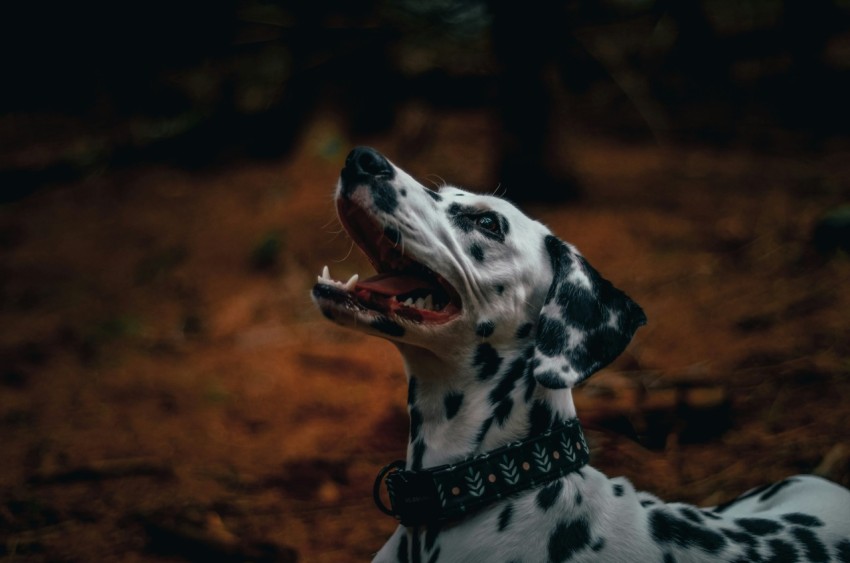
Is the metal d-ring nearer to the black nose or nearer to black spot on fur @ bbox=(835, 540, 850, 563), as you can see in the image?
the black nose

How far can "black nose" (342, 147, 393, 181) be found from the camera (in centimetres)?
278

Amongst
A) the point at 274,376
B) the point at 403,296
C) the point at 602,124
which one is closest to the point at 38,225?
the point at 274,376

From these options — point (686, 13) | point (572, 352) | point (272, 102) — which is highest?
point (572, 352)

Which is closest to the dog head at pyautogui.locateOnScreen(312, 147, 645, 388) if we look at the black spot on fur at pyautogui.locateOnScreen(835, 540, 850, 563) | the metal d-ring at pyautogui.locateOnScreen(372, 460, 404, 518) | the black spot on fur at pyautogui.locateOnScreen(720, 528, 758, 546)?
the metal d-ring at pyautogui.locateOnScreen(372, 460, 404, 518)

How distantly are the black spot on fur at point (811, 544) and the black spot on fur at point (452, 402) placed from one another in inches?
46.9

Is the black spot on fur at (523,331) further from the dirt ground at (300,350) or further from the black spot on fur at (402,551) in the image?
the dirt ground at (300,350)

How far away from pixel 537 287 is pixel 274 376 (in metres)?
3.62

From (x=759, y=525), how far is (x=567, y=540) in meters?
0.78

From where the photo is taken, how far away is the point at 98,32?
10133mm

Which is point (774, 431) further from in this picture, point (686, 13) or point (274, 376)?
point (686, 13)

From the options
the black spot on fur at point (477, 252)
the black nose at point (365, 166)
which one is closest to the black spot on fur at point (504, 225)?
the black spot on fur at point (477, 252)

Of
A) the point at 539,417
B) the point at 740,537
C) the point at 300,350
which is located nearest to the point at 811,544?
the point at 740,537

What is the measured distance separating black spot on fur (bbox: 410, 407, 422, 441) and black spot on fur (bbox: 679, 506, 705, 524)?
2.99ft

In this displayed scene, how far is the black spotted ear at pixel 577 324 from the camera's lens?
264 centimetres
